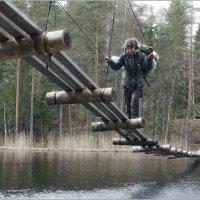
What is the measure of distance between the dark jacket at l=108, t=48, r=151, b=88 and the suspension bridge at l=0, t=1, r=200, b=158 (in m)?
0.60

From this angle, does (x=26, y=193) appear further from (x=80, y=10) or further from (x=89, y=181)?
(x=80, y=10)

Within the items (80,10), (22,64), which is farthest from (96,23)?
(22,64)

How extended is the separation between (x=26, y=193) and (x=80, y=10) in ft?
66.6

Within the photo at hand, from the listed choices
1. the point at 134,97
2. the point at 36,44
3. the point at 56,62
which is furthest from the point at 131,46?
the point at 36,44

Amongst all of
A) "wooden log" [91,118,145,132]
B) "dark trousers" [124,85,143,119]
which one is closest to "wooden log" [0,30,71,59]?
"wooden log" [91,118,145,132]

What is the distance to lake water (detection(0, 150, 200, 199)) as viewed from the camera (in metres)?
8.16

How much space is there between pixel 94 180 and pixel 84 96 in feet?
15.8

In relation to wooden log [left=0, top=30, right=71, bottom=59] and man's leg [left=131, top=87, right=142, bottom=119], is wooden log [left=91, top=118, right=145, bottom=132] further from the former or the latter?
wooden log [left=0, top=30, right=71, bottom=59]

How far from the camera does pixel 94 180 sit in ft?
32.1

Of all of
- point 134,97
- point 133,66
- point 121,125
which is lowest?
point 121,125

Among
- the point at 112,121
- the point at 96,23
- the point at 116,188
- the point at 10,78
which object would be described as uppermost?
the point at 96,23

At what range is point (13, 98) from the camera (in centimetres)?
2561

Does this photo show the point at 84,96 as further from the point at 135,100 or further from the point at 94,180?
the point at 94,180

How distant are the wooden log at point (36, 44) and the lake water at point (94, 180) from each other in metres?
4.18
